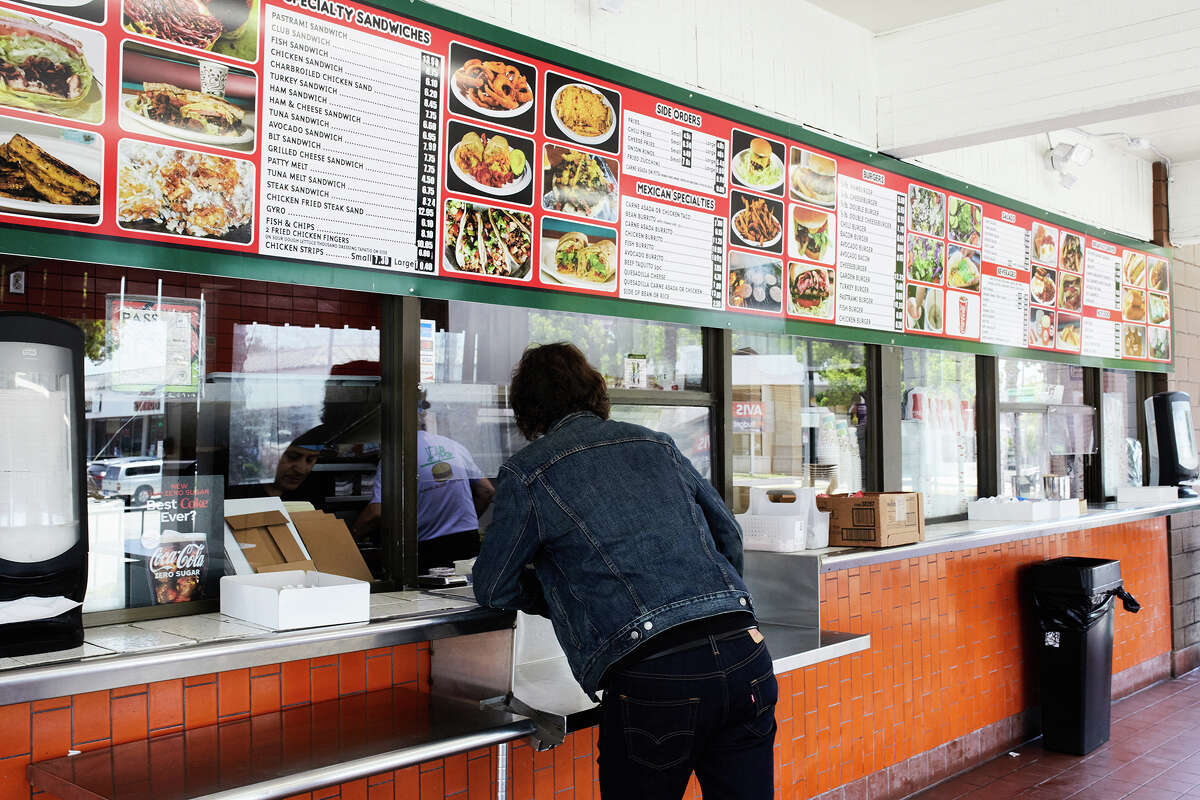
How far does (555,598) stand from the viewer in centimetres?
245

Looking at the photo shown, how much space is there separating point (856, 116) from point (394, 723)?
3.66 meters

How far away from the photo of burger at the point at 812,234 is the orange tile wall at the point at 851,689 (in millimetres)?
1389

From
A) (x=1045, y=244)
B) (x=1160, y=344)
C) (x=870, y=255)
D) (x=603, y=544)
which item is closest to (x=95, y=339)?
(x=603, y=544)

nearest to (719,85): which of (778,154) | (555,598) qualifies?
(778,154)

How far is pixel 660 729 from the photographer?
228 centimetres

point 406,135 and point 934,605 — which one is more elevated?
point 406,135

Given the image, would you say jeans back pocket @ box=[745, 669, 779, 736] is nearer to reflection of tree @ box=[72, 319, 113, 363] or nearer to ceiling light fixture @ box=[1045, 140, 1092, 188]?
reflection of tree @ box=[72, 319, 113, 363]

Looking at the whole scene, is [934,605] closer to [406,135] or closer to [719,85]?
[719,85]

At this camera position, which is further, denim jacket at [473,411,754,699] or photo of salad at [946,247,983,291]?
photo of salad at [946,247,983,291]

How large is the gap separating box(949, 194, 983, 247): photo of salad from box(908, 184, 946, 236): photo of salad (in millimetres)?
101

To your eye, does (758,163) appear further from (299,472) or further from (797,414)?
(299,472)

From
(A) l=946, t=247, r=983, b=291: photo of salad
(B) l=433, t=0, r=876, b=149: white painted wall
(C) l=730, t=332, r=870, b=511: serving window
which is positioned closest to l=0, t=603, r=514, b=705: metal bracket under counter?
(B) l=433, t=0, r=876, b=149: white painted wall

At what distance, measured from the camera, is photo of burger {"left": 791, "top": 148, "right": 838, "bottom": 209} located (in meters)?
4.48

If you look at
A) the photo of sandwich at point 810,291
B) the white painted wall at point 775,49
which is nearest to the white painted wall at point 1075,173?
the white painted wall at point 775,49
